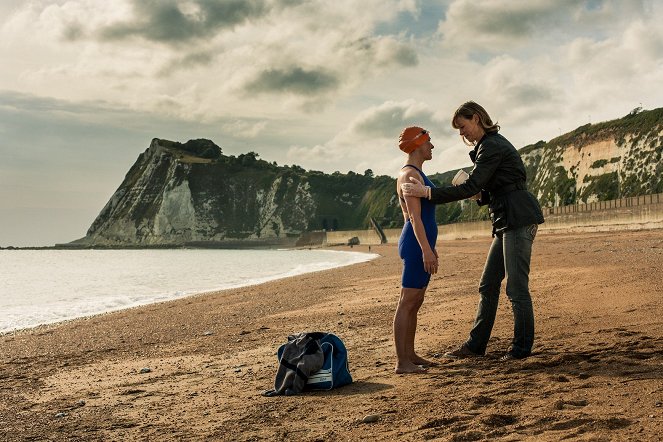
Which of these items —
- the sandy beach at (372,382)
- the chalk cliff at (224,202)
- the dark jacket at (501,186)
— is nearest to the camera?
the sandy beach at (372,382)

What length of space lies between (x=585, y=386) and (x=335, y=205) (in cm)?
17581

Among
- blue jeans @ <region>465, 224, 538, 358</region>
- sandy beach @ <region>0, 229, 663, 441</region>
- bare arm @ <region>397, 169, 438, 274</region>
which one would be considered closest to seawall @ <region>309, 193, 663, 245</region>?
sandy beach @ <region>0, 229, 663, 441</region>

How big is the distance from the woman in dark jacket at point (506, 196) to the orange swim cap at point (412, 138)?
0.32 meters

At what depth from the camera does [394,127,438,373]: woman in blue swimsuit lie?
5.58 meters

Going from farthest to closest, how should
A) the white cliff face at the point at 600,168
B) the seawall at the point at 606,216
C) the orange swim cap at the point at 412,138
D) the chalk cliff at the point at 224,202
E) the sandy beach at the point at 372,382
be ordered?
1. the chalk cliff at the point at 224,202
2. the white cliff face at the point at 600,168
3. the seawall at the point at 606,216
4. the orange swim cap at the point at 412,138
5. the sandy beach at the point at 372,382

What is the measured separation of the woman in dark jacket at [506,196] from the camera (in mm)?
5520

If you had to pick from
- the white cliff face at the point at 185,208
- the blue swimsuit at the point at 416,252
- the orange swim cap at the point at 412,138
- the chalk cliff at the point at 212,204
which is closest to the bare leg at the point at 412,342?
the blue swimsuit at the point at 416,252

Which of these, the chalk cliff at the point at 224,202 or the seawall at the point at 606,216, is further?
the chalk cliff at the point at 224,202

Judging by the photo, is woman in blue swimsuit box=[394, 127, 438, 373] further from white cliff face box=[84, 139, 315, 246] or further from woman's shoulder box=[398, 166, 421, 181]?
white cliff face box=[84, 139, 315, 246]

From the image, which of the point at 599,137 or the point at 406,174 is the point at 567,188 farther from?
the point at 406,174

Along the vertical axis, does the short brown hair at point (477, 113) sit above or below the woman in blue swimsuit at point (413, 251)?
above

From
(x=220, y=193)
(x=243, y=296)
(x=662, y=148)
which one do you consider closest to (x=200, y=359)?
(x=243, y=296)

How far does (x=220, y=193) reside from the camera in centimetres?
17200

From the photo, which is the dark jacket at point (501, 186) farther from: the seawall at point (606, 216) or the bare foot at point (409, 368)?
the seawall at point (606, 216)
